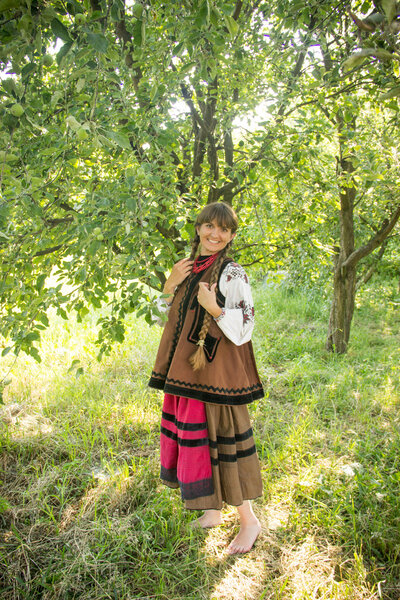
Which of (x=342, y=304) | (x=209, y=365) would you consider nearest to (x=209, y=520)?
(x=209, y=365)

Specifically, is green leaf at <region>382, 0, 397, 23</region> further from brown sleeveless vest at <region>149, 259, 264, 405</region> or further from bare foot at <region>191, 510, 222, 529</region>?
bare foot at <region>191, 510, 222, 529</region>

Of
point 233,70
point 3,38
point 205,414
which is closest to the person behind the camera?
point 3,38

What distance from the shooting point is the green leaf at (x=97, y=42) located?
3.01 ft

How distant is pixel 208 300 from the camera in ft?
6.22

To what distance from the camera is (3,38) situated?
0.99 meters

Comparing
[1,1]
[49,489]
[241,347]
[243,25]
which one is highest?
[243,25]

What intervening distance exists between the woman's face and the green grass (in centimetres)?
99

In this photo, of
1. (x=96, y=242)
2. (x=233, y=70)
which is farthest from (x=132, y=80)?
(x=96, y=242)

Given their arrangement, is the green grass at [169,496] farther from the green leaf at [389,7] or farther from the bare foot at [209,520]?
the green leaf at [389,7]

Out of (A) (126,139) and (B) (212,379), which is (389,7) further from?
(B) (212,379)

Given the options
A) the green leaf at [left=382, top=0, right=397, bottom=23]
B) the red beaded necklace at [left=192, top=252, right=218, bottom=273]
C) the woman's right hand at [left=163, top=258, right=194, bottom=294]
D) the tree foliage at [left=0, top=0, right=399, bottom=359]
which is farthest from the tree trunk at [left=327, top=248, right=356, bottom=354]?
the green leaf at [left=382, top=0, right=397, bottom=23]

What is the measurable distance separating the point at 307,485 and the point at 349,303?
2758mm

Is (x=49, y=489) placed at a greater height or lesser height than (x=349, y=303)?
lesser

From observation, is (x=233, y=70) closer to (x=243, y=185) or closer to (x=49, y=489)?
(x=243, y=185)
